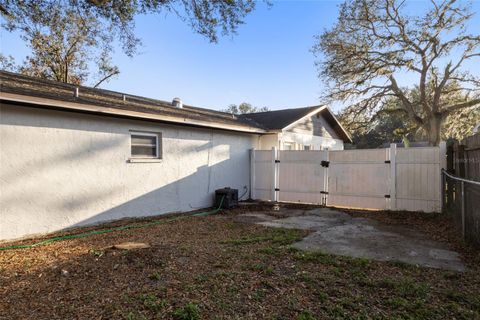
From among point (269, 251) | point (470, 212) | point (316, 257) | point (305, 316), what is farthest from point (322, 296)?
point (470, 212)

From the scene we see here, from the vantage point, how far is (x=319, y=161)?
9750mm

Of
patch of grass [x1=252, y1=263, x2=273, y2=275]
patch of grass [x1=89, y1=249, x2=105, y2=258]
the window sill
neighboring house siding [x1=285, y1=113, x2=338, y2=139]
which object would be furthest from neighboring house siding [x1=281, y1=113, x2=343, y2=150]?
patch of grass [x1=89, y1=249, x2=105, y2=258]

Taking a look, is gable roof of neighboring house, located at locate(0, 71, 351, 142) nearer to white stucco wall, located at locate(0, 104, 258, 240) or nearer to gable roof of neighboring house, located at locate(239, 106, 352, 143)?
gable roof of neighboring house, located at locate(239, 106, 352, 143)

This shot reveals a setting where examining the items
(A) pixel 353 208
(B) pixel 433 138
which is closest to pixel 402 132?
(B) pixel 433 138

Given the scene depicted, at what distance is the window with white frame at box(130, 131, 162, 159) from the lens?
755 cm

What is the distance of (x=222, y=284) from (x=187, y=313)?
720 millimetres

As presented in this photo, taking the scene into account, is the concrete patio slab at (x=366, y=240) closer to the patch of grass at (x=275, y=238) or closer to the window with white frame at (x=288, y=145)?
the patch of grass at (x=275, y=238)

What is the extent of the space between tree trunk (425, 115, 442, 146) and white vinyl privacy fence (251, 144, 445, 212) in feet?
35.1

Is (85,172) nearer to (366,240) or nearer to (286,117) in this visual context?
(366,240)

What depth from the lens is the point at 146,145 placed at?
7844 mm

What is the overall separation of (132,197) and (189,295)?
4772mm

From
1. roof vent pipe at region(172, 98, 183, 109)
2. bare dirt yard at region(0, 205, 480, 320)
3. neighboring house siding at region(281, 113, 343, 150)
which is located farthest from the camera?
neighboring house siding at region(281, 113, 343, 150)

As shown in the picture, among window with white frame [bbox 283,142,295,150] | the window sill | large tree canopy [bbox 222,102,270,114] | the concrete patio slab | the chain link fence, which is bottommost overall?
the concrete patio slab

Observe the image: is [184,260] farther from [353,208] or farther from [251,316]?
[353,208]
